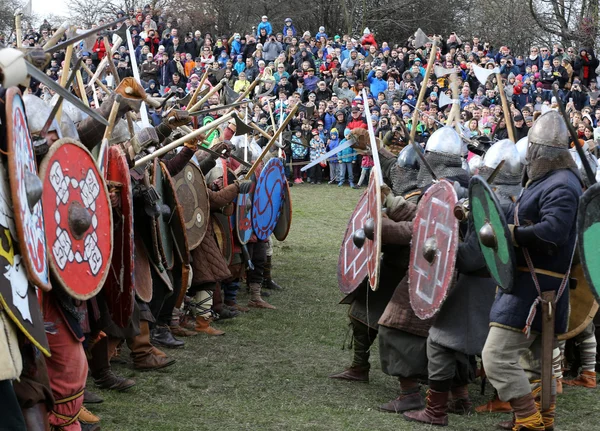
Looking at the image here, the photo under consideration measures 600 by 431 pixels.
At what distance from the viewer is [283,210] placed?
7875mm

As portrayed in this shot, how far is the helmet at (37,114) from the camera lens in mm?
3401

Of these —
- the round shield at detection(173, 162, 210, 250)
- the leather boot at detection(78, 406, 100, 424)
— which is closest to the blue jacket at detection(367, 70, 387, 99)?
the round shield at detection(173, 162, 210, 250)

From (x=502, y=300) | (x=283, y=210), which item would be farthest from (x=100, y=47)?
(x=502, y=300)

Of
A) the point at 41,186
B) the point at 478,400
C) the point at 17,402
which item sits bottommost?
the point at 478,400

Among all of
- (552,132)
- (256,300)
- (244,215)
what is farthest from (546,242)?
(256,300)

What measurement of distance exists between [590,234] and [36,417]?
2.07 m

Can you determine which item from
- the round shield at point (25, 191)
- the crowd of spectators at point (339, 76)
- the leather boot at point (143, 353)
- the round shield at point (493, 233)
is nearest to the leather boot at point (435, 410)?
the round shield at point (493, 233)

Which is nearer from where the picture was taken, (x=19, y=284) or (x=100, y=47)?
(x=19, y=284)

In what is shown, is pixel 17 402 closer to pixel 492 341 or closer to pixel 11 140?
pixel 11 140

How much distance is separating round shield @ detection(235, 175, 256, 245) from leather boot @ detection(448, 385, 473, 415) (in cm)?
271

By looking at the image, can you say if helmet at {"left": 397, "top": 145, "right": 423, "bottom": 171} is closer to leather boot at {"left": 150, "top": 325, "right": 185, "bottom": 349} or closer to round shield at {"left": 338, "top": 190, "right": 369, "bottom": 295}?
round shield at {"left": 338, "top": 190, "right": 369, "bottom": 295}

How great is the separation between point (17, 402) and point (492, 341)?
2.15 meters

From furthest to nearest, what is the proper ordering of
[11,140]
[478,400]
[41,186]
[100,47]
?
1. [100,47]
2. [478,400]
3. [41,186]
4. [11,140]

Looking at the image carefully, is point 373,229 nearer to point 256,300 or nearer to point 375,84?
→ point 256,300
